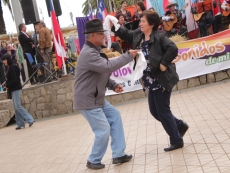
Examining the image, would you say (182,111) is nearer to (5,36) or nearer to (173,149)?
(173,149)

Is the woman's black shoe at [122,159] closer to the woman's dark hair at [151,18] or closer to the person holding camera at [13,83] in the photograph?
the woman's dark hair at [151,18]

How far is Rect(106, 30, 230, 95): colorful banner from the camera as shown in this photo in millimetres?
10742

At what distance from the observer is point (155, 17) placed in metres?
5.11

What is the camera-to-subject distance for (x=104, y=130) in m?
5.04

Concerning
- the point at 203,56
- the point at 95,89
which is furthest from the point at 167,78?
the point at 203,56

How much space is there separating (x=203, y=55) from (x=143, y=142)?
527 centimetres

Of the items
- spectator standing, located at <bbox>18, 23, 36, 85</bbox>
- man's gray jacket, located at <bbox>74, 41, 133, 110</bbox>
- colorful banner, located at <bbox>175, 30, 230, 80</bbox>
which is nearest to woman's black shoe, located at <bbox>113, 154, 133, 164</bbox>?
man's gray jacket, located at <bbox>74, 41, 133, 110</bbox>

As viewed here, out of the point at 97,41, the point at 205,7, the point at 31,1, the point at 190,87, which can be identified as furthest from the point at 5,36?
the point at 97,41

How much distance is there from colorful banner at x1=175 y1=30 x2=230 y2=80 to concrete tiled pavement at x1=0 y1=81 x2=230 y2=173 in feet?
2.27

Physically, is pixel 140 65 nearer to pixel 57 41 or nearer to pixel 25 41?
pixel 57 41

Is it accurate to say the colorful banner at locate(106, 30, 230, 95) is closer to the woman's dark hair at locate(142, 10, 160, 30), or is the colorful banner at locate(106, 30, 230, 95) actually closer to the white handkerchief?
the woman's dark hair at locate(142, 10, 160, 30)

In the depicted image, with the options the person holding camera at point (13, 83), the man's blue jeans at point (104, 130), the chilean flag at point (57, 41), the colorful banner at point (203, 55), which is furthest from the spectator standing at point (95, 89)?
the chilean flag at point (57, 41)

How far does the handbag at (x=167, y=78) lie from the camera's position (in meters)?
4.98

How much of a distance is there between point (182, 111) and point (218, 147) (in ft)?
9.73
